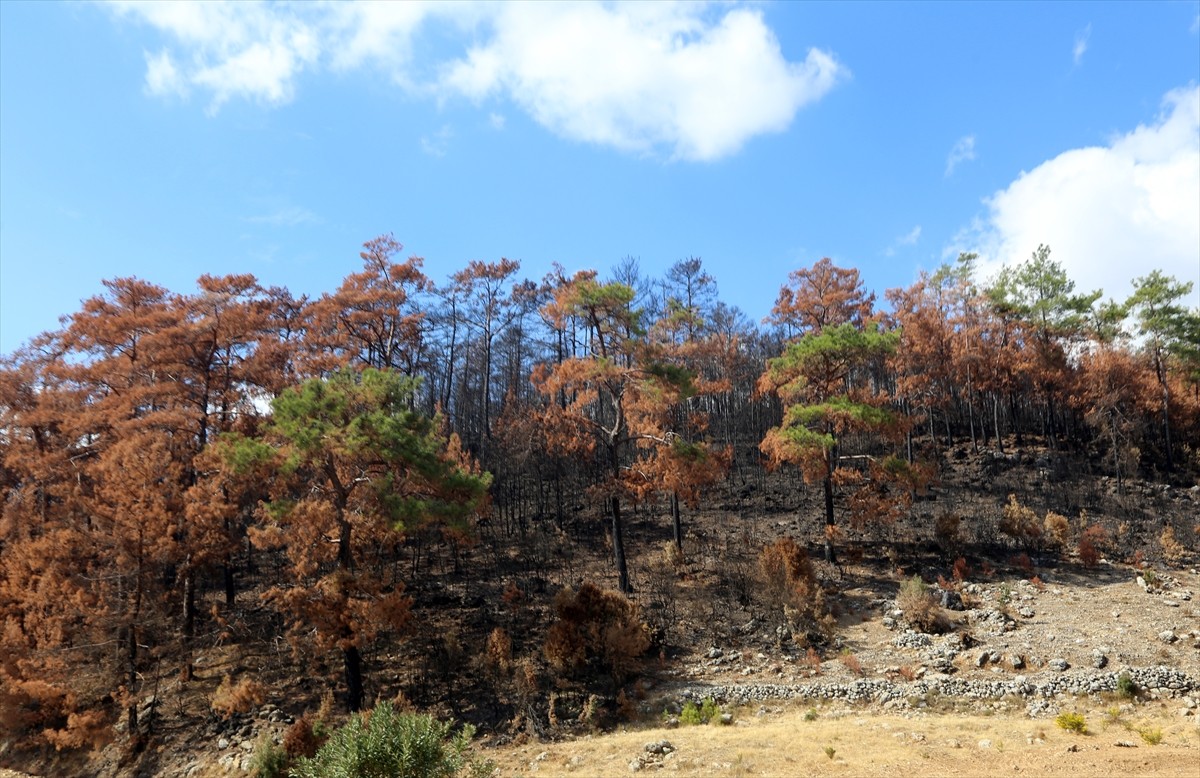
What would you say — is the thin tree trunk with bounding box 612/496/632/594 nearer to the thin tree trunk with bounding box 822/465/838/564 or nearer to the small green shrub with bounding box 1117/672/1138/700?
the thin tree trunk with bounding box 822/465/838/564

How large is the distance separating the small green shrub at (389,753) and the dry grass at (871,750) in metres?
3.73

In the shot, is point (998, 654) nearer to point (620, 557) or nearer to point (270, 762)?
point (620, 557)

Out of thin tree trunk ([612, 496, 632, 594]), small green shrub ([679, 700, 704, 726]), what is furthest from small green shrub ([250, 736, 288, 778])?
thin tree trunk ([612, 496, 632, 594])

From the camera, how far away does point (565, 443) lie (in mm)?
21922

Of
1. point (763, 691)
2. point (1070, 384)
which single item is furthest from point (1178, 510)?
point (763, 691)

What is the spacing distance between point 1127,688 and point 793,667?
22.3 feet

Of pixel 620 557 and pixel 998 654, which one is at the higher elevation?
pixel 620 557

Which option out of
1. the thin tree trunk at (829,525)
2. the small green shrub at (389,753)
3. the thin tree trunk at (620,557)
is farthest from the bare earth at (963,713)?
the small green shrub at (389,753)

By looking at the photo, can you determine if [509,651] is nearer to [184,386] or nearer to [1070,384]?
[184,386]

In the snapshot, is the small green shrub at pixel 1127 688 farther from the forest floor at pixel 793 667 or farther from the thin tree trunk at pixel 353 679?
the thin tree trunk at pixel 353 679

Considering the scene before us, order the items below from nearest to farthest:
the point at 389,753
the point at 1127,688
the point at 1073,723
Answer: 1. the point at 389,753
2. the point at 1073,723
3. the point at 1127,688

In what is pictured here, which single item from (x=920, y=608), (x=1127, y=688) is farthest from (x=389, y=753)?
(x=920, y=608)

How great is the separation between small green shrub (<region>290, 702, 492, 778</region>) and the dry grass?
3732 mm

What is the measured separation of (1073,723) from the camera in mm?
12336
